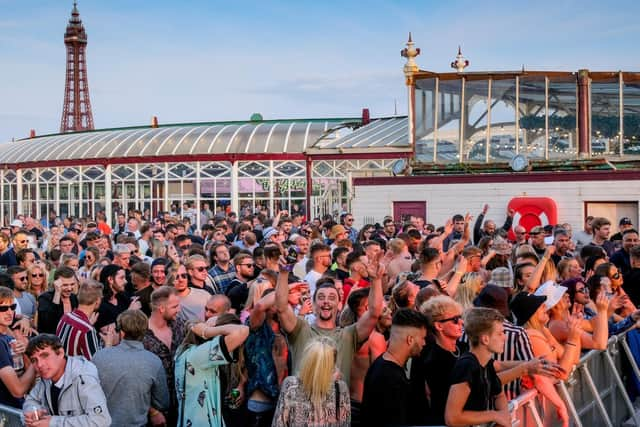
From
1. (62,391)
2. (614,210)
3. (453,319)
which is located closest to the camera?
(62,391)

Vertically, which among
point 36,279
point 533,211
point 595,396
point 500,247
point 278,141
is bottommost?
point 595,396

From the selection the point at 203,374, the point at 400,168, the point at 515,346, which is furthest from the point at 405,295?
the point at 400,168

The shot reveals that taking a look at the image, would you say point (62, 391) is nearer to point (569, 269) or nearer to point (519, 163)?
point (569, 269)

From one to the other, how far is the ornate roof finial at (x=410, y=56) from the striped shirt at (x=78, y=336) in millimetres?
21743

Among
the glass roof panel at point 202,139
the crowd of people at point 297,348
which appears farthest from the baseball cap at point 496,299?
the glass roof panel at point 202,139

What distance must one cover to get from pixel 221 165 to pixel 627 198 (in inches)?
735

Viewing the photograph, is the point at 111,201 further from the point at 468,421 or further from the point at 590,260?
the point at 468,421

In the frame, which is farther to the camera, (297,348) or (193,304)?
(193,304)

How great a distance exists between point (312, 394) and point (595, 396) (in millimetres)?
3453

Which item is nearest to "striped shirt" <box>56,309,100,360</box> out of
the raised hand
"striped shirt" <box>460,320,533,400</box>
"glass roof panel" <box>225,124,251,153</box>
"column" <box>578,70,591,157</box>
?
"striped shirt" <box>460,320,533,400</box>

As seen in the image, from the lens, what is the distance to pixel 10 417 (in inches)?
238

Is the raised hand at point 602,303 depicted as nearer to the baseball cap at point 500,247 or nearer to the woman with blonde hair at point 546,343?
the woman with blonde hair at point 546,343

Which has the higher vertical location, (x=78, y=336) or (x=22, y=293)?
(x=22, y=293)

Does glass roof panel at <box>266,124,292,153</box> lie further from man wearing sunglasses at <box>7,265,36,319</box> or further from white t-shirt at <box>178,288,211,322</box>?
white t-shirt at <box>178,288,211,322</box>
